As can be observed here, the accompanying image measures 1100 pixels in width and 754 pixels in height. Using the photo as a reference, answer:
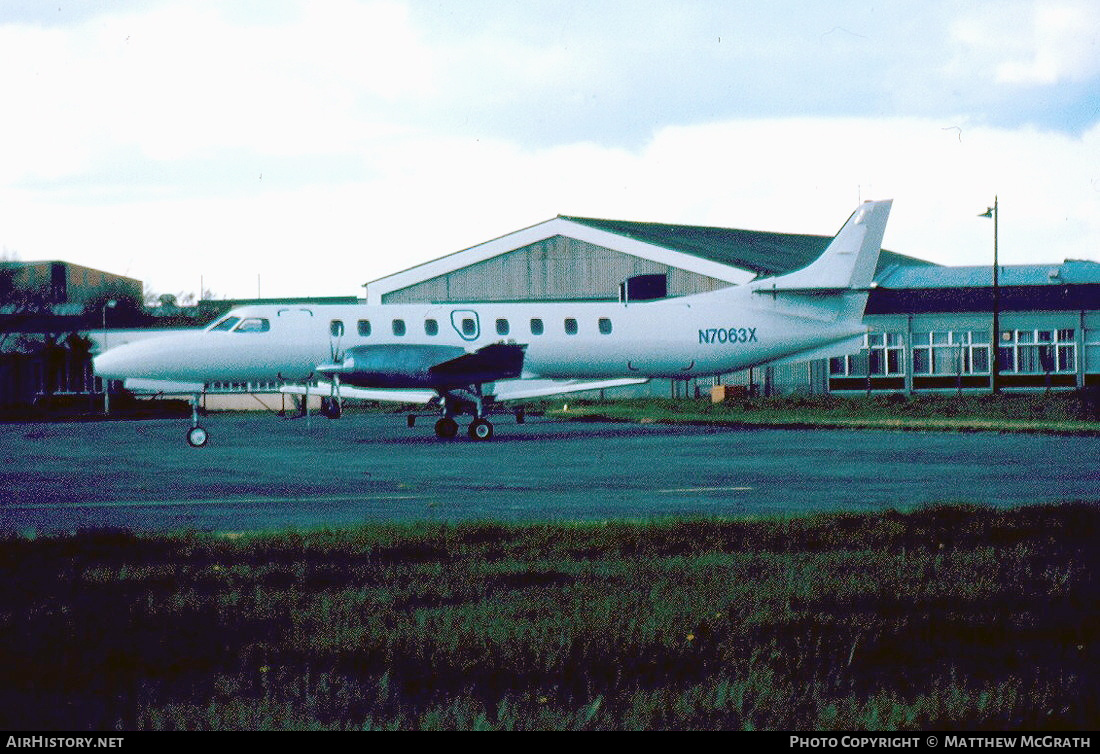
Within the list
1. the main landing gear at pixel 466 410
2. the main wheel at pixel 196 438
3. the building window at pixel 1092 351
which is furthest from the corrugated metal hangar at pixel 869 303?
the main wheel at pixel 196 438

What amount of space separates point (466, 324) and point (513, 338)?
1.31 metres

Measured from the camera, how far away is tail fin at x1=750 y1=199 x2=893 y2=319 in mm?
33062

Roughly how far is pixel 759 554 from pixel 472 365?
20495 millimetres

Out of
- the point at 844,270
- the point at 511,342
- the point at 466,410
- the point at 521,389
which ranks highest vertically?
the point at 844,270

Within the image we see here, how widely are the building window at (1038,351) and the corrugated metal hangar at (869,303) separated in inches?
1.8

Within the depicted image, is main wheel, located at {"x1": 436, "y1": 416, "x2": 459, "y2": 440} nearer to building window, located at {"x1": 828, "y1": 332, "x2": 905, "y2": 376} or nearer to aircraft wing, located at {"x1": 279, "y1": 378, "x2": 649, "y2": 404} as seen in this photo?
aircraft wing, located at {"x1": 279, "y1": 378, "x2": 649, "y2": 404}

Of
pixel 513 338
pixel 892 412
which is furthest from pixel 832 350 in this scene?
pixel 513 338

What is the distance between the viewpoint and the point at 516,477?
18344 millimetres

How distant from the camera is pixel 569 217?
60.7 meters

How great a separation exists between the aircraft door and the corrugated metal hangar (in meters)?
24.7

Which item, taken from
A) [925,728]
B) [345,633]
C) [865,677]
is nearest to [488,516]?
[345,633]

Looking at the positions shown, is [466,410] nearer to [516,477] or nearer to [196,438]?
[196,438]

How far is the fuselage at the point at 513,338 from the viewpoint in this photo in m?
29.7

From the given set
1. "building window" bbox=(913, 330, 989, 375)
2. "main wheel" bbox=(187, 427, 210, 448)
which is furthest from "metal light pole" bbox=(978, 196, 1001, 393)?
"main wheel" bbox=(187, 427, 210, 448)
